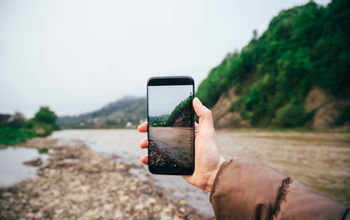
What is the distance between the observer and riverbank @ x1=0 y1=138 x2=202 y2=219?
4.09m

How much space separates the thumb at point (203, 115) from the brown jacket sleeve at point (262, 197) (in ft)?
1.47

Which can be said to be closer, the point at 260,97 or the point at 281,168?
the point at 281,168

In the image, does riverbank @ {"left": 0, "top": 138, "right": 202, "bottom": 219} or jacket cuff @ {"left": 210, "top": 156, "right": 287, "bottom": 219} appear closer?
jacket cuff @ {"left": 210, "top": 156, "right": 287, "bottom": 219}

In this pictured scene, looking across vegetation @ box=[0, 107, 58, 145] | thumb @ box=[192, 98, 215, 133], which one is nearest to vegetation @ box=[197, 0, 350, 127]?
thumb @ box=[192, 98, 215, 133]

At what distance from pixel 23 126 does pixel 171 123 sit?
4410cm

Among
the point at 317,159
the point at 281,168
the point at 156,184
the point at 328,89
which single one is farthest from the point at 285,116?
the point at 156,184

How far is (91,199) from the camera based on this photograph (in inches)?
192

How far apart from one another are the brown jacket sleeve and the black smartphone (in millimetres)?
437

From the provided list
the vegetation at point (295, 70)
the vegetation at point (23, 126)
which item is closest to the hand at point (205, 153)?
the vegetation at point (295, 70)

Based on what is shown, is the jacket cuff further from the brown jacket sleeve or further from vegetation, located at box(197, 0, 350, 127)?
vegetation, located at box(197, 0, 350, 127)

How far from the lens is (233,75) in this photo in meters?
43.3

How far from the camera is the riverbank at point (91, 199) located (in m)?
4.09

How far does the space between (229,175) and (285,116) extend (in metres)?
31.0

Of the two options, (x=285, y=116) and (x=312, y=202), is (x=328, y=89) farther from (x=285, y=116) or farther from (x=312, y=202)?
(x=312, y=202)
